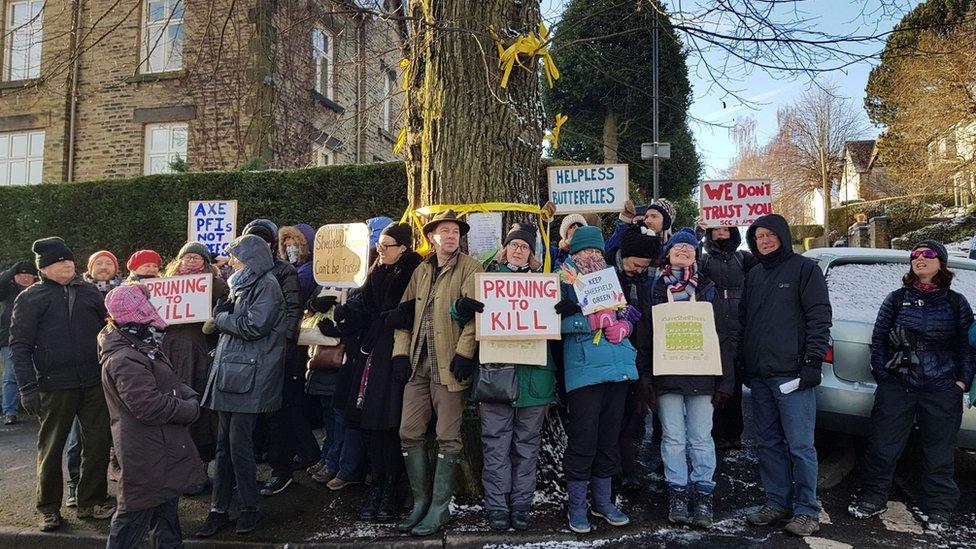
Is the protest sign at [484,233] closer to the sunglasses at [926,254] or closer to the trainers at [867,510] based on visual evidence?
the sunglasses at [926,254]

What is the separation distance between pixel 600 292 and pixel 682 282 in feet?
2.19

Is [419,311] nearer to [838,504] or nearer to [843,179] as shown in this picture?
[838,504]

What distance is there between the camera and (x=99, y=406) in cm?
475

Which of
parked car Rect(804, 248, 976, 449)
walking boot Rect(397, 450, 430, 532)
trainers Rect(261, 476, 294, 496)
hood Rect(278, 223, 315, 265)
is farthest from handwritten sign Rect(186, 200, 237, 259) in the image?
parked car Rect(804, 248, 976, 449)

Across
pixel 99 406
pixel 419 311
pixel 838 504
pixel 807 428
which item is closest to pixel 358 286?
pixel 419 311

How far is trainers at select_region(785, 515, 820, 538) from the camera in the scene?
13.3ft

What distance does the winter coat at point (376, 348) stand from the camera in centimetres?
428

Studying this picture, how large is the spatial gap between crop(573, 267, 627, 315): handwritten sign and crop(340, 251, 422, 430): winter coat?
1.24 metres

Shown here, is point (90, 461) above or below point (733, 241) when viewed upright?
below

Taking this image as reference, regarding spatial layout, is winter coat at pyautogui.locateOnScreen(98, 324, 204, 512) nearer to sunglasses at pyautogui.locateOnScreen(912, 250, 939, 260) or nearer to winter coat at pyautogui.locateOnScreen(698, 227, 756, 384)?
winter coat at pyautogui.locateOnScreen(698, 227, 756, 384)

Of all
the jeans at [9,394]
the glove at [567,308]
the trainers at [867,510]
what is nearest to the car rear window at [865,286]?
the trainers at [867,510]

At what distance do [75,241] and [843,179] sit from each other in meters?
47.9

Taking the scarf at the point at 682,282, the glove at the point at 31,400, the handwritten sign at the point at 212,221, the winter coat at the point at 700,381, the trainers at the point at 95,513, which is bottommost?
the trainers at the point at 95,513

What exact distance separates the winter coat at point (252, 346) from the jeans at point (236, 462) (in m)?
0.12
